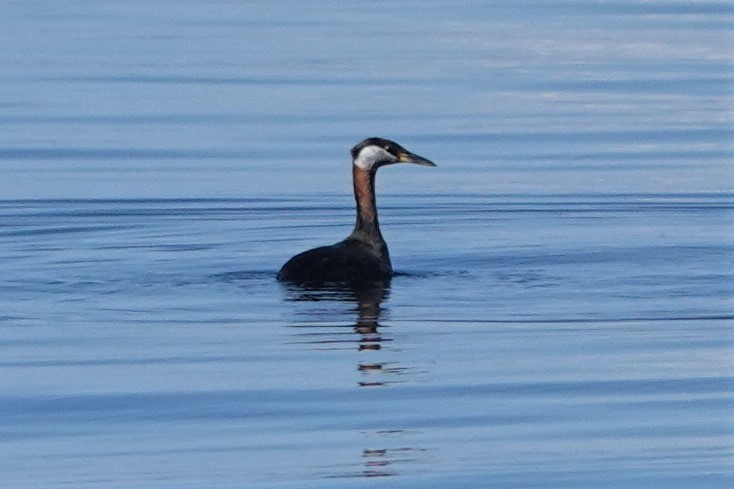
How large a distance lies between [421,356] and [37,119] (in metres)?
14.4

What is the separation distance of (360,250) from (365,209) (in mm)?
739

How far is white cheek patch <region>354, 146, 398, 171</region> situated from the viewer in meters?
17.8

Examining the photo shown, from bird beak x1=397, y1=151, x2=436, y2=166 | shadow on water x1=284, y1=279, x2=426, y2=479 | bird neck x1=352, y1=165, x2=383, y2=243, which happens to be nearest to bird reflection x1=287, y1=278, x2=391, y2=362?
shadow on water x1=284, y1=279, x2=426, y2=479

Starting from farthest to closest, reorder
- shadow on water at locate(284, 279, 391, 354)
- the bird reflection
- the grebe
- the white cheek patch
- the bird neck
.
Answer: the white cheek patch < the bird neck < the grebe < shadow on water at locate(284, 279, 391, 354) < the bird reflection

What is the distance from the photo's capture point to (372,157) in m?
17.8

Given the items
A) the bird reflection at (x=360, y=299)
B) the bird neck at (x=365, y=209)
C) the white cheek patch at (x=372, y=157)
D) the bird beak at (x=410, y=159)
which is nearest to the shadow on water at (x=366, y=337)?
the bird reflection at (x=360, y=299)

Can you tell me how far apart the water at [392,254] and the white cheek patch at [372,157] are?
77 centimetres

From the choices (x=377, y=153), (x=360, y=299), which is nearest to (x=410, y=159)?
(x=377, y=153)

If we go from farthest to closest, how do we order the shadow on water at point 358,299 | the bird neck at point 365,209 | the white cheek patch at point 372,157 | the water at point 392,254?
the white cheek patch at point 372,157 < the bird neck at point 365,209 < the shadow on water at point 358,299 < the water at point 392,254

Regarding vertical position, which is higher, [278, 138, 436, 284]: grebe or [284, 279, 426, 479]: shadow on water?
[278, 138, 436, 284]: grebe

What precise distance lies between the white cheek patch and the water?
0.77 m

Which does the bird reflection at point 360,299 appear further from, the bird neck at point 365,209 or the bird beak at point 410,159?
the bird beak at point 410,159

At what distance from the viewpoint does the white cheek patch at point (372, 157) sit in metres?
17.8

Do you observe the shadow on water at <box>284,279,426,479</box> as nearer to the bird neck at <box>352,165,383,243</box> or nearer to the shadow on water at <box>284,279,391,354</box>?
the shadow on water at <box>284,279,391,354</box>
